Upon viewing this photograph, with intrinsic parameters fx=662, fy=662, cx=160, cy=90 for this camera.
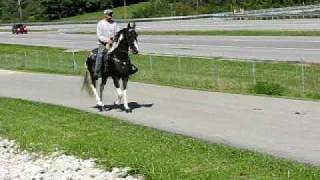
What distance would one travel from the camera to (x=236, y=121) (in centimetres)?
1498

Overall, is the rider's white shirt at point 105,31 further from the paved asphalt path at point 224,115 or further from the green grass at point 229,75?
the green grass at point 229,75

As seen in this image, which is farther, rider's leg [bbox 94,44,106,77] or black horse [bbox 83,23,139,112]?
rider's leg [bbox 94,44,106,77]

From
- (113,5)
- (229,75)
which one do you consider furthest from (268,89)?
(113,5)

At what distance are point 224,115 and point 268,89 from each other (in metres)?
5.61

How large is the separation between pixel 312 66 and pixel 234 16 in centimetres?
4864

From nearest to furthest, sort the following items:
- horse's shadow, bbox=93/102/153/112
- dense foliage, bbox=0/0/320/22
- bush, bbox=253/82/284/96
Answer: horse's shadow, bbox=93/102/153/112
bush, bbox=253/82/284/96
dense foliage, bbox=0/0/320/22

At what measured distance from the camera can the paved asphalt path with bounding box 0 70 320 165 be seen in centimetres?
1218

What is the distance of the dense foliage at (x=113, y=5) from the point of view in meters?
99.3

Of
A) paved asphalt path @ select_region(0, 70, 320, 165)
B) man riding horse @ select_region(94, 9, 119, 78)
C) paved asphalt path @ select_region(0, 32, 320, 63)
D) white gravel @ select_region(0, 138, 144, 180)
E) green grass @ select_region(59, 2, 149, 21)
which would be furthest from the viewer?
green grass @ select_region(59, 2, 149, 21)

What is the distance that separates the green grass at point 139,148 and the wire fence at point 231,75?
22.6ft

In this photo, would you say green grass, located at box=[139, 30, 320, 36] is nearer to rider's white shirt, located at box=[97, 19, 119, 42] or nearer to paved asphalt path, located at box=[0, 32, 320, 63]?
paved asphalt path, located at box=[0, 32, 320, 63]

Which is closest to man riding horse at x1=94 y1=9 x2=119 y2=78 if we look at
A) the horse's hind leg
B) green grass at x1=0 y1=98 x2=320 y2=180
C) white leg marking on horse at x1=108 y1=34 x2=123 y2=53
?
white leg marking on horse at x1=108 y1=34 x2=123 y2=53

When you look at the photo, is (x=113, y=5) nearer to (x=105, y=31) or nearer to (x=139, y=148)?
(x=105, y=31)

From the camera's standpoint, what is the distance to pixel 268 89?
21.2m
